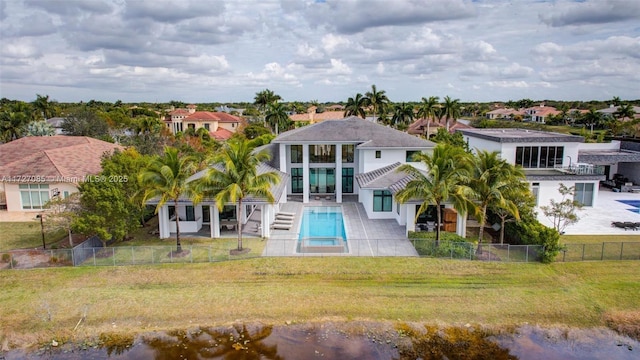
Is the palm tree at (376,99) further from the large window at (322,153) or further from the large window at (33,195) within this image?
the large window at (33,195)

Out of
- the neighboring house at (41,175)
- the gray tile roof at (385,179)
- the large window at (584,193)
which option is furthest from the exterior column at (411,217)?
the neighboring house at (41,175)

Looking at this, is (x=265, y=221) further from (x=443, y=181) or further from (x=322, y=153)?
(x=322, y=153)

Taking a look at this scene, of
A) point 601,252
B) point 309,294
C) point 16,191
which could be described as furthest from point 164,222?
point 601,252

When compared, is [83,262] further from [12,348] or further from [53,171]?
[53,171]

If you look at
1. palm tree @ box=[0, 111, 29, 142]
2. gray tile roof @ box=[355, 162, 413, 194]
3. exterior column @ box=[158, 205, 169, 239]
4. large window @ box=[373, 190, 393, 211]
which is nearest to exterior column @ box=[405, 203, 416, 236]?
gray tile roof @ box=[355, 162, 413, 194]

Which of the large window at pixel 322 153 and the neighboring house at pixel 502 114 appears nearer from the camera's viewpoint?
the large window at pixel 322 153

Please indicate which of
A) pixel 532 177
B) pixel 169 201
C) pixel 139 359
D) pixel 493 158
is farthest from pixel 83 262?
pixel 532 177

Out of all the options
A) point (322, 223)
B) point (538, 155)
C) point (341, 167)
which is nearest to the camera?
point (322, 223)
